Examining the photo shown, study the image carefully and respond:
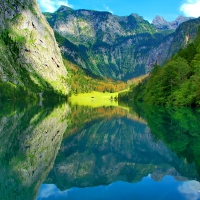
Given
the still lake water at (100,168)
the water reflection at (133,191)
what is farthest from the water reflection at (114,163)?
the water reflection at (133,191)

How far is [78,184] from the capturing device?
506 inches

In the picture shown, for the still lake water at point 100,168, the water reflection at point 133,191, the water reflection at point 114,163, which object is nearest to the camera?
the water reflection at point 133,191

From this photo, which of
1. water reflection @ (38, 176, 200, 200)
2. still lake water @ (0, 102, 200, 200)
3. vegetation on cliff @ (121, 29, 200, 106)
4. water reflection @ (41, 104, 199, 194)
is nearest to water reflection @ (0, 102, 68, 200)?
still lake water @ (0, 102, 200, 200)

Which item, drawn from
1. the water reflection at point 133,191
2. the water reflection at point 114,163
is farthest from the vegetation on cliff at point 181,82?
the water reflection at point 133,191

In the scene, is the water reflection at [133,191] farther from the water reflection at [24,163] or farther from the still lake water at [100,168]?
the water reflection at [24,163]

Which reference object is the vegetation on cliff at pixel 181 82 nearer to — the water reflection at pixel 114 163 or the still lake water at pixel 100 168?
the still lake water at pixel 100 168

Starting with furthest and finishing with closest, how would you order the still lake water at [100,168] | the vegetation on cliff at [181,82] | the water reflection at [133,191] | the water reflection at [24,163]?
the vegetation on cliff at [181,82] → the water reflection at [24,163] → the still lake water at [100,168] → the water reflection at [133,191]

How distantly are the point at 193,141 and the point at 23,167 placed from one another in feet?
48.4

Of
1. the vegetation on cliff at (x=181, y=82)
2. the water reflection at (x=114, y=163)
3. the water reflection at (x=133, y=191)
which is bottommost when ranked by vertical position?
the water reflection at (x=114, y=163)

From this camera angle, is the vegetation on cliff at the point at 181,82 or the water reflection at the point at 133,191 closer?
the water reflection at the point at 133,191

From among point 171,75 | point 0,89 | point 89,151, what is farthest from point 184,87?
point 0,89

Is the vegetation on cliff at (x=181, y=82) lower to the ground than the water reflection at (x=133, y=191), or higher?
higher

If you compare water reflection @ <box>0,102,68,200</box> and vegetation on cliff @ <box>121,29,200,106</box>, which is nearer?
water reflection @ <box>0,102,68,200</box>

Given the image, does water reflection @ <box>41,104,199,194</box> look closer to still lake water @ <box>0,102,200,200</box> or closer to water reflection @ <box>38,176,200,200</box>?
still lake water @ <box>0,102,200,200</box>
